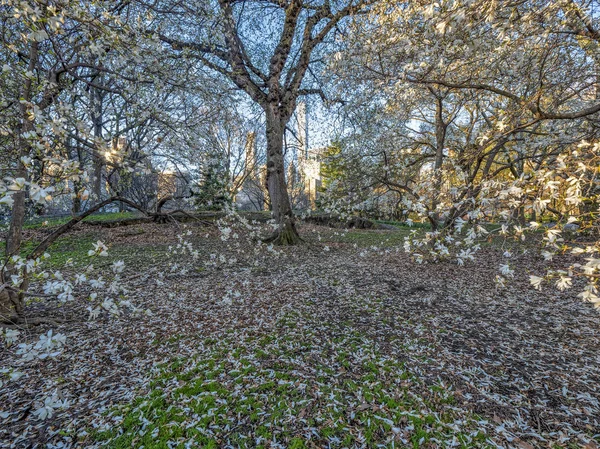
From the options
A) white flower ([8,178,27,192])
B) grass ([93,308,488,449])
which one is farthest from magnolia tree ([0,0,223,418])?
grass ([93,308,488,449])

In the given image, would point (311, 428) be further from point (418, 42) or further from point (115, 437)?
point (418, 42)

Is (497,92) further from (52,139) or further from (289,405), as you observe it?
(52,139)

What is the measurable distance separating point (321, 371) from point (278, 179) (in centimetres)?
565

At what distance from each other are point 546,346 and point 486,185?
2095 mm

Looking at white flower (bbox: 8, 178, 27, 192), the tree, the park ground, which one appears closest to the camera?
white flower (bbox: 8, 178, 27, 192)

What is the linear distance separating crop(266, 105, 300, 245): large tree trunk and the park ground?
3.07 metres

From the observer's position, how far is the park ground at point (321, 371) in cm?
212

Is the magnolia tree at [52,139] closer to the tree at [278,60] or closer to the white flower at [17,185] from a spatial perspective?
the white flower at [17,185]

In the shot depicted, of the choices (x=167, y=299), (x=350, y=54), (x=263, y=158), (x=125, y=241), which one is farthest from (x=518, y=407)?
(x=263, y=158)

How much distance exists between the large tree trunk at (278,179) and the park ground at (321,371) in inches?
121

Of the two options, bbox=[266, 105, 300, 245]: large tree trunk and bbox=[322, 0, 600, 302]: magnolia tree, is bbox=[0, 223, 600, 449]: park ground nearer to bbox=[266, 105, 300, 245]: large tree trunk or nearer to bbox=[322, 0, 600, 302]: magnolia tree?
bbox=[322, 0, 600, 302]: magnolia tree

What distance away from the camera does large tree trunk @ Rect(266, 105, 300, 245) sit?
7543 millimetres

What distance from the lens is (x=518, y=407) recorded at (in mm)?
2328

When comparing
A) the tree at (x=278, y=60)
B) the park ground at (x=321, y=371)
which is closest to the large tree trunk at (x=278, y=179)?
the tree at (x=278, y=60)
